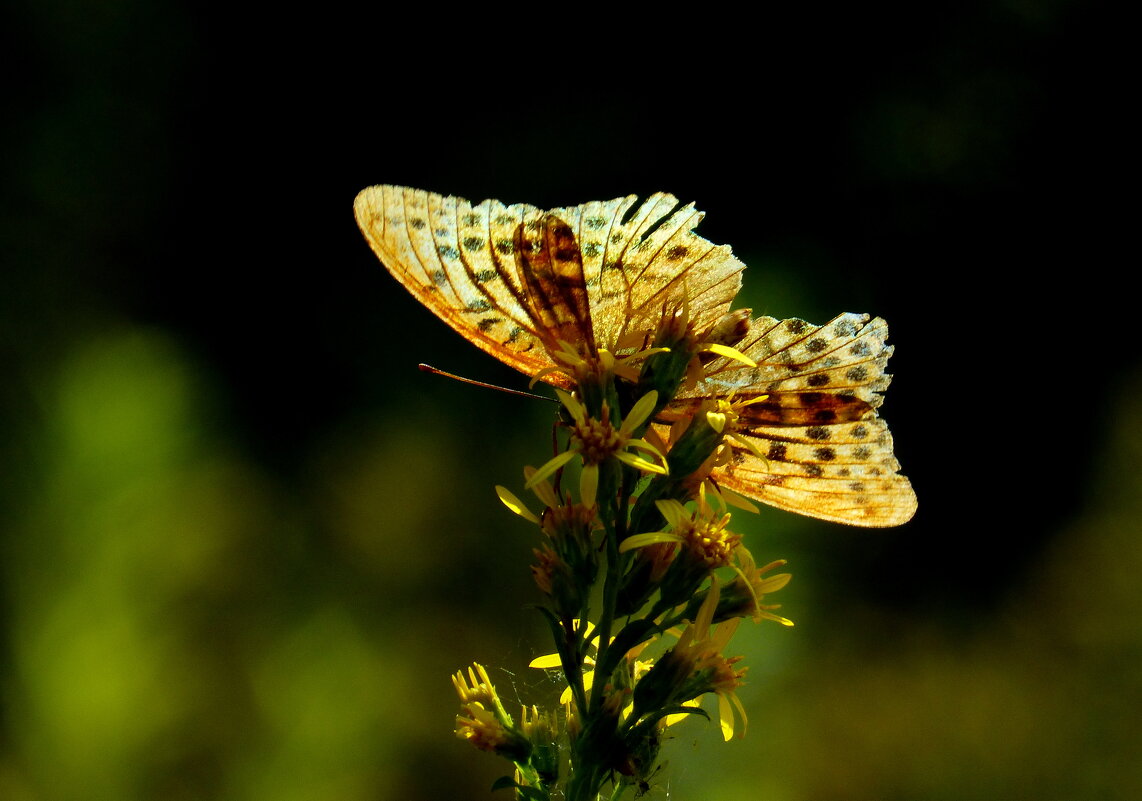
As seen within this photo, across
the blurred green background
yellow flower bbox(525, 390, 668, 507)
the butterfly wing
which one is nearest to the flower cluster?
yellow flower bbox(525, 390, 668, 507)

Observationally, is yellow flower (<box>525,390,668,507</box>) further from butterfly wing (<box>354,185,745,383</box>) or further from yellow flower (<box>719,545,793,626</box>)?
yellow flower (<box>719,545,793,626</box>)

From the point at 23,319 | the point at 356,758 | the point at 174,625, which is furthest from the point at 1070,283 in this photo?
the point at 23,319

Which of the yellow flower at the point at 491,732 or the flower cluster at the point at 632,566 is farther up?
the flower cluster at the point at 632,566

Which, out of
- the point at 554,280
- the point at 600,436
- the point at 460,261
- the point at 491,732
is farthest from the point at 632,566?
the point at 460,261

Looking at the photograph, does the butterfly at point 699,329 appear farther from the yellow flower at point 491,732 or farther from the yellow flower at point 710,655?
the yellow flower at point 491,732

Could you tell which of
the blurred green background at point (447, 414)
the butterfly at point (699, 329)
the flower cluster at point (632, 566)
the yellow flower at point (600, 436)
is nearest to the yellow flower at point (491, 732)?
the flower cluster at point (632, 566)

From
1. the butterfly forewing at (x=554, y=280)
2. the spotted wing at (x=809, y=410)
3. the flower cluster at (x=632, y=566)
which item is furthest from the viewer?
the spotted wing at (x=809, y=410)

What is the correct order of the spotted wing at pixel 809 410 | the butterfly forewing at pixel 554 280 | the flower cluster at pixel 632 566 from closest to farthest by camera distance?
the flower cluster at pixel 632 566, the butterfly forewing at pixel 554 280, the spotted wing at pixel 809 410
